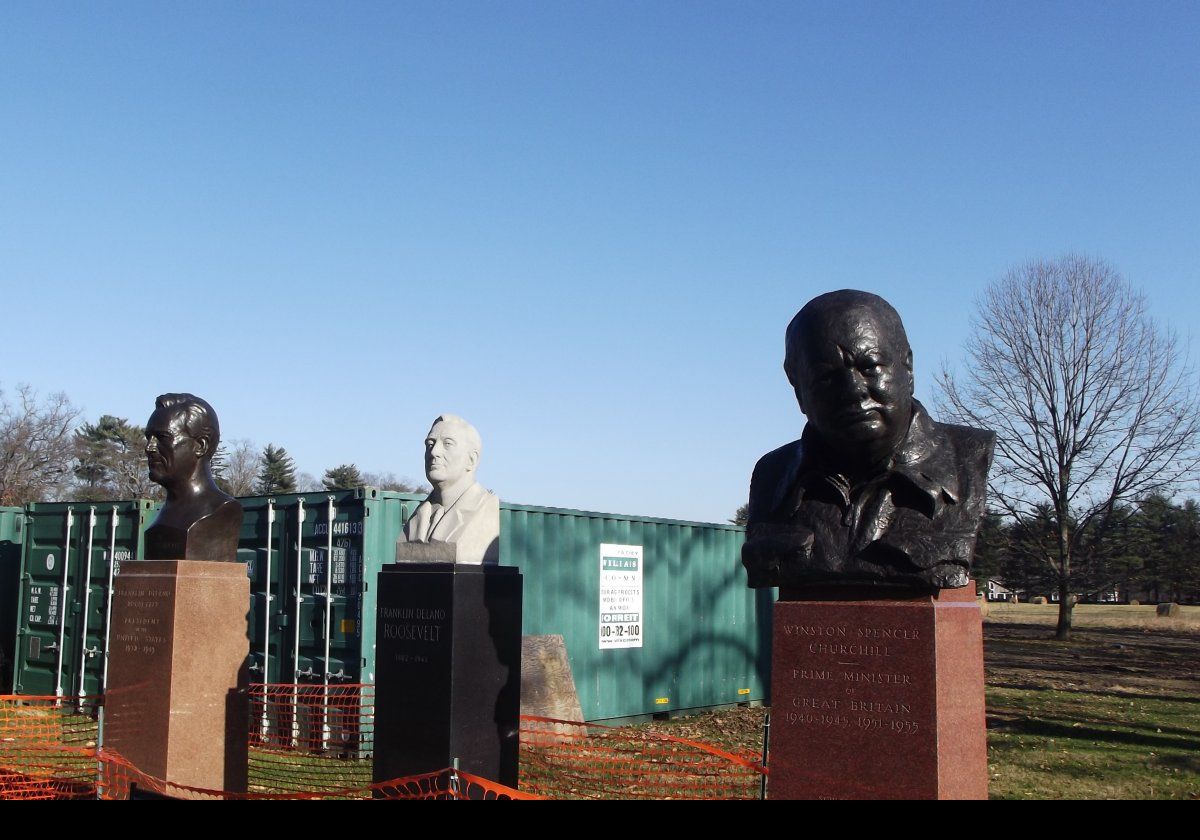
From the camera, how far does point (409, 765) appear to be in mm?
6531

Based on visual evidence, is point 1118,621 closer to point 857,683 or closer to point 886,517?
point 886,517

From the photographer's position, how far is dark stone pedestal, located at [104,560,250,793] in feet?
23.3

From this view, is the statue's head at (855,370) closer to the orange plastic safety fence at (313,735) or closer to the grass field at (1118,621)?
the orange plastic safety fence at (313,735)

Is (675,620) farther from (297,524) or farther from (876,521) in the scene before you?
(876,521)

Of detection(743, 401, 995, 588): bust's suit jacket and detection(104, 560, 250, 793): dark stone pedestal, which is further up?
detection(743, 401, 995, 588): bust's suit jacket

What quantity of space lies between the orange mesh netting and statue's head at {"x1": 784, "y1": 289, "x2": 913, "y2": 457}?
2712mm

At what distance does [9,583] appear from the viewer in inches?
549

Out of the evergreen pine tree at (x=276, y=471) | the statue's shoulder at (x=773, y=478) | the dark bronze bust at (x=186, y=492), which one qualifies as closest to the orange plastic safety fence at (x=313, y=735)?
the dark bronze bust at (x=186, y=492)

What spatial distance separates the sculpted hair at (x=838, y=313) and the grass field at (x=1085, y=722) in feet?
16.0

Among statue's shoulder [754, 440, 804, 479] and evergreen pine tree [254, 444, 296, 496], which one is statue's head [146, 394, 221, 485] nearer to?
statue's shoulder [754, 440, 804, 479]

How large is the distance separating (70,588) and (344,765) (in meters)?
5.86

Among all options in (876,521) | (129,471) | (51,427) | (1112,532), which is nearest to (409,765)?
(876,521)

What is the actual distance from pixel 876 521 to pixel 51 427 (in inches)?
1718

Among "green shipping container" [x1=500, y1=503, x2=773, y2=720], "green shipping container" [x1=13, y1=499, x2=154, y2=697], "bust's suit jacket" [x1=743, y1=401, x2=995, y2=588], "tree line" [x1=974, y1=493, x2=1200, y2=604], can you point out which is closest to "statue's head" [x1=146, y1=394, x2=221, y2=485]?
"green shipping container" [x1=500, y1=503, x2=773, y2=720]
